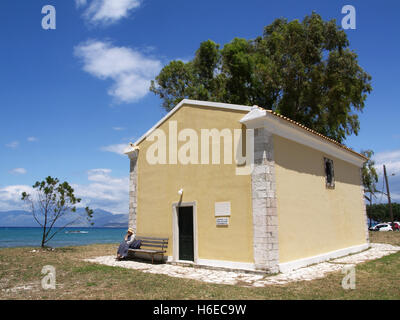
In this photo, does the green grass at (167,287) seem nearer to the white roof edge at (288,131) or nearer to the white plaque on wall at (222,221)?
the white plaque on wall at (222,221)

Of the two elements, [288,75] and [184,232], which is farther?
[288,75]

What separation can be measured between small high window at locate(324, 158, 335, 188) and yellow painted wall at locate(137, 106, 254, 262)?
14.7 ft

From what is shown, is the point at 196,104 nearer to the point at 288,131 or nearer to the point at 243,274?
the point at 288,131

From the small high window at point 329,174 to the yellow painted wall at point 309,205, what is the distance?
235 millimetres

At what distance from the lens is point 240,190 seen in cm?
909

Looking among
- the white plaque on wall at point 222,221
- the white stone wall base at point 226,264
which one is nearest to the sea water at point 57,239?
the white stone wall base at point 226,264

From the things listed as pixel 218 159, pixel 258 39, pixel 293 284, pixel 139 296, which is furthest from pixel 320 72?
pixel 139 296

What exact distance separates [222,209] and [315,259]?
11.6 feet

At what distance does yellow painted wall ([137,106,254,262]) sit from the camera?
895 cm

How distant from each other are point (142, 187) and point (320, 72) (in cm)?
1341

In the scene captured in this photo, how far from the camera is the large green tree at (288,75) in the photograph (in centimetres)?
1886

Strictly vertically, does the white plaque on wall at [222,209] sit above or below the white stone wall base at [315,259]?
above

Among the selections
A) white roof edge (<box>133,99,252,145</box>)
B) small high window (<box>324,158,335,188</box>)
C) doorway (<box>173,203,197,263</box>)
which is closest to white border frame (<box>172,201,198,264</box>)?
doorway (<box>173,203,197,263</box>)

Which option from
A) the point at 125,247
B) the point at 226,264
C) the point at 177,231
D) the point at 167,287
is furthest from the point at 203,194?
the point at 125,247
